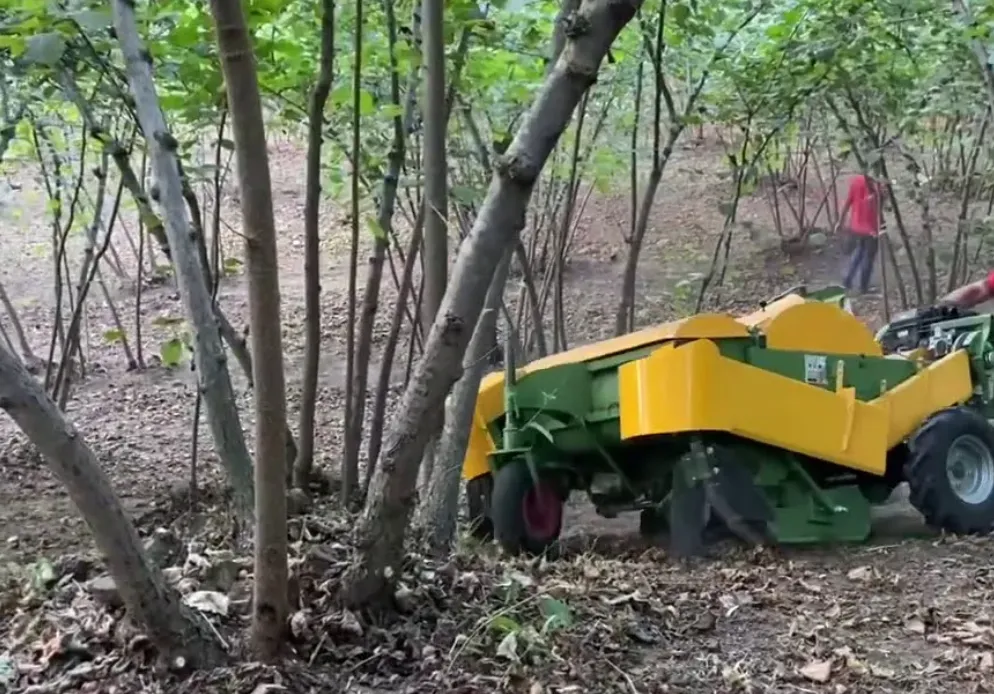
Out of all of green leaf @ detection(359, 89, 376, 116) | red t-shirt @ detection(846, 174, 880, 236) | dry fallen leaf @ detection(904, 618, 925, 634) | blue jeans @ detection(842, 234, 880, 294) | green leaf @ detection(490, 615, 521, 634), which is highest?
red t-shirt @ detection(846, 174, 880, 236)

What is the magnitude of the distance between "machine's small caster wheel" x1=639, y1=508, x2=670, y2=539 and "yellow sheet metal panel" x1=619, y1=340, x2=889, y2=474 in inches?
25.9

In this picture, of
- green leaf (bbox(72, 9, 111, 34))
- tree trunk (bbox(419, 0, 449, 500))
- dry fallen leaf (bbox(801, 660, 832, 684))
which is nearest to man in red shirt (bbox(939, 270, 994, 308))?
dry fallen leaf (bbox(801, 660, 832, 684))

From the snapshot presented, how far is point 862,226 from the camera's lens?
46.7 feet

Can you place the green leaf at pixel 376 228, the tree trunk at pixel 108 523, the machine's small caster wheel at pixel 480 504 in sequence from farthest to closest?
the machine's small caster wheel at pixel 480 504
the green leaf at pixel 376 228
the tree trunk at pixel 108 523

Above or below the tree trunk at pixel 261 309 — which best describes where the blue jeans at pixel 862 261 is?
above

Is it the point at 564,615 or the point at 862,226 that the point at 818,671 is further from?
the point at 862,226

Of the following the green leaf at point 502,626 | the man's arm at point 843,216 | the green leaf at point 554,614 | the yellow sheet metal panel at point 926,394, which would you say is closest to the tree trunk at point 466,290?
the green leaf at point 502,626

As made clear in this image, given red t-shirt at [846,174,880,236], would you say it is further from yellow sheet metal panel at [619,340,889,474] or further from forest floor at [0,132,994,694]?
yellow sheet metal panel at [619,340,889,474]

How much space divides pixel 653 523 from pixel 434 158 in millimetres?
2796

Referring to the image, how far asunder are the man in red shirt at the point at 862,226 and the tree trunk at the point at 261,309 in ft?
35.3

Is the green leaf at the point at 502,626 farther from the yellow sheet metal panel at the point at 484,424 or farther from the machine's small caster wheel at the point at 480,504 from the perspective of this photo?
the machine's small caster wheel at the point at 480,504

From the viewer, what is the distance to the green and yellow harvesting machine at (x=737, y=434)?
5617 mm

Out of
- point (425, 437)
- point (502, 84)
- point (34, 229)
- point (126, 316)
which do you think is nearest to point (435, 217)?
point (425, 437)

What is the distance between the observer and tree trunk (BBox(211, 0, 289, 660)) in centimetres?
236
